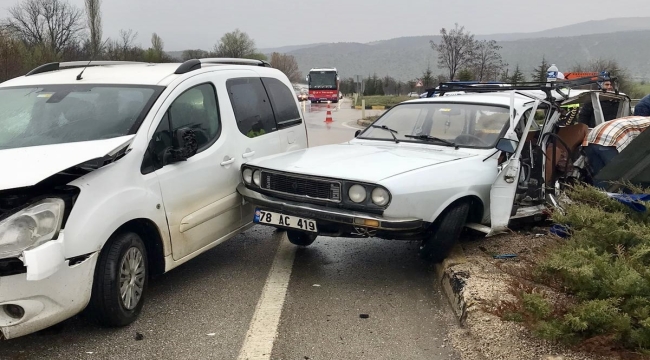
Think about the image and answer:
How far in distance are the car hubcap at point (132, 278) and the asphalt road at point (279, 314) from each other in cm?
18

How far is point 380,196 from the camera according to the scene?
4.21m

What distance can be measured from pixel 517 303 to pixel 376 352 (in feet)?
2.98

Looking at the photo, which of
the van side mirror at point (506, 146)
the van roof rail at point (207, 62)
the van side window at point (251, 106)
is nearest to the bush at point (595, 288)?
the van side mirror at point (506, 146)

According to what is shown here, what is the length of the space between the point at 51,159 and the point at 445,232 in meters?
2.93

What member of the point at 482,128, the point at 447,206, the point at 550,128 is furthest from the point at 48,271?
the point at 550,128

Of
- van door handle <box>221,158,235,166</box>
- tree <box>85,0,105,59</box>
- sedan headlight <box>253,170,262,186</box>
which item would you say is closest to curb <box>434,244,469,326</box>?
sedan headlight <box>253,170,262,186</box>

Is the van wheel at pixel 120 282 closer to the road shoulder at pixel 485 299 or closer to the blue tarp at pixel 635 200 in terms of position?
the road shoulder at pixel 485 299

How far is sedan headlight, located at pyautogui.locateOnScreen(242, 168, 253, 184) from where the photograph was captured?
4.87m

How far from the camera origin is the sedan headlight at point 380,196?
4.19 m

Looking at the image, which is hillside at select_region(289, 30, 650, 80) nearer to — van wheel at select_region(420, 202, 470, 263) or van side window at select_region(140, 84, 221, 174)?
van wheel at select_region(420, 202, 470, 263)

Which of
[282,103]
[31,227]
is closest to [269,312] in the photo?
[31,227]

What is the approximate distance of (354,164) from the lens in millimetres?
4668

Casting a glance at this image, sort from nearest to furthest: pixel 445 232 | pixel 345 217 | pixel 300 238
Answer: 1. pixel 345 217
2. pixel 445 232
3. pixel 300 238

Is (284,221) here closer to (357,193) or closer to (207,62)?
(357,193)
